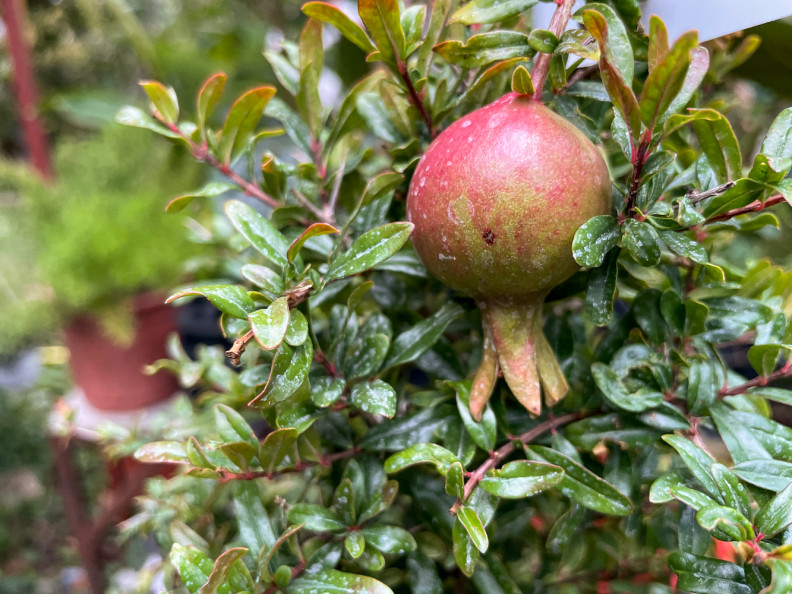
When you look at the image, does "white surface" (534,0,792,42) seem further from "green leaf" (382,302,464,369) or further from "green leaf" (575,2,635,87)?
"green leaf" (382,302,464,369)

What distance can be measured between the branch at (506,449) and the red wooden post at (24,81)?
129cm

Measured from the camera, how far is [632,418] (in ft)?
1.24

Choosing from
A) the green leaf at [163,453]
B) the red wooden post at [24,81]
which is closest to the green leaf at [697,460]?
the green leaf at [163,453]

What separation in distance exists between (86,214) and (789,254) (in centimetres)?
141

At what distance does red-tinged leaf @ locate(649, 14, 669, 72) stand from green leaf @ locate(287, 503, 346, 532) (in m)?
0.33

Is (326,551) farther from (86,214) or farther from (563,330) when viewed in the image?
(86,214)

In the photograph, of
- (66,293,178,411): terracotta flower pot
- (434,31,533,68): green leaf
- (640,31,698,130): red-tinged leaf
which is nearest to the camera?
(640,31,698,130): red-tinged leaf

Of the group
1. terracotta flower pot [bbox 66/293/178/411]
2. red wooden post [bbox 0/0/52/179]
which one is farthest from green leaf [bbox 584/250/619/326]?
red wooden post [bbox 0/0/52/179]

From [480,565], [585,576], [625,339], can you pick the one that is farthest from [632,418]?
[585,576]

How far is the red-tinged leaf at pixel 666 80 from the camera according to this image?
0.23m

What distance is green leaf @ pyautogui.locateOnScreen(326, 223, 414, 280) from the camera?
322mm

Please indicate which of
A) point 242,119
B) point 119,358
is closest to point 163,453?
point 242,119

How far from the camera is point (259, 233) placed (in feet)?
1.19

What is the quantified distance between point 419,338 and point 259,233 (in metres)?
0.13
